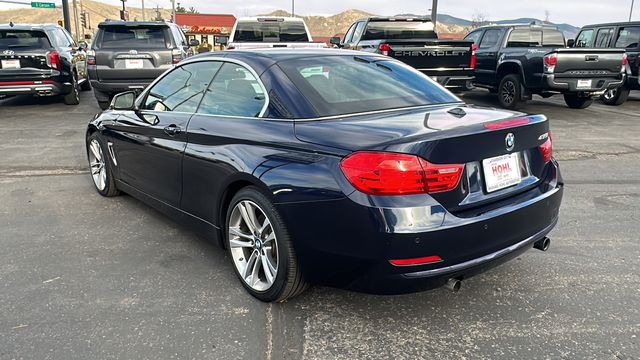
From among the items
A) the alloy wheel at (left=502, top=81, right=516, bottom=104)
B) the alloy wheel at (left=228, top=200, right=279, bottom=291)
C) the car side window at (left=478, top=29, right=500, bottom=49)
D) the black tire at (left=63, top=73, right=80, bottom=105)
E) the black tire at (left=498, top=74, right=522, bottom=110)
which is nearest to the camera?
the alloy wheel at (left=228, top=200, right=279, bottom=291)

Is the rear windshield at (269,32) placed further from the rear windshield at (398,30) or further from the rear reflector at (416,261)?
the rear reflector at (416,261)

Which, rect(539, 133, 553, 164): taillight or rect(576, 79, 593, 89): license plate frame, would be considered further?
rect(576, 79, 593, 89): license plate frame

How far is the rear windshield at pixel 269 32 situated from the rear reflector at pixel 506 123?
32.4 feet

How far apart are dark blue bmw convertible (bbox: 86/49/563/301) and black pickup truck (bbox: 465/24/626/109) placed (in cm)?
780

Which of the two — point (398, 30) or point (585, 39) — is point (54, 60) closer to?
point (398, 30)

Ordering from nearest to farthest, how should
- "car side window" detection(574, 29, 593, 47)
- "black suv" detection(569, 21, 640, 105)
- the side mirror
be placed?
the side mirror → "black suv" detection(569, 21, 640, 105) → "car side window" detection(574, 29, 593, 47)

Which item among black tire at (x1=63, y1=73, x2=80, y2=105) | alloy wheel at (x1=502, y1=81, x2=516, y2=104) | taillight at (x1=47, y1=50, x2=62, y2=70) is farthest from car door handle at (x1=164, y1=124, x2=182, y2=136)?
alloy wheel at (x1=502, y1=81, x2=516, y2=104)

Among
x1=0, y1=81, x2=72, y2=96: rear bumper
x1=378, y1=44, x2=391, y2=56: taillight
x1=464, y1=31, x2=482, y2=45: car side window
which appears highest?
x1=464, y1=31, x2=482, y2=45: car side window

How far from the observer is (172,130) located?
373 centimetres

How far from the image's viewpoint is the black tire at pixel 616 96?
1284 cm

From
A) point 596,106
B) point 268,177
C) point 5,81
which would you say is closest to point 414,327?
point 268,177

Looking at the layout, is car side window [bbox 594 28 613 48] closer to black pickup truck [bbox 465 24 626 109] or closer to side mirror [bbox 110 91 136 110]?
black pickup truck [bbox 465 24 626 109]

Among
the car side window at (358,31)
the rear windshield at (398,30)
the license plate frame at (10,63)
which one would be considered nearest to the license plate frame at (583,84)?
the rear windshield at (398,30)

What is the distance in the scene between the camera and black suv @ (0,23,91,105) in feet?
34.3
